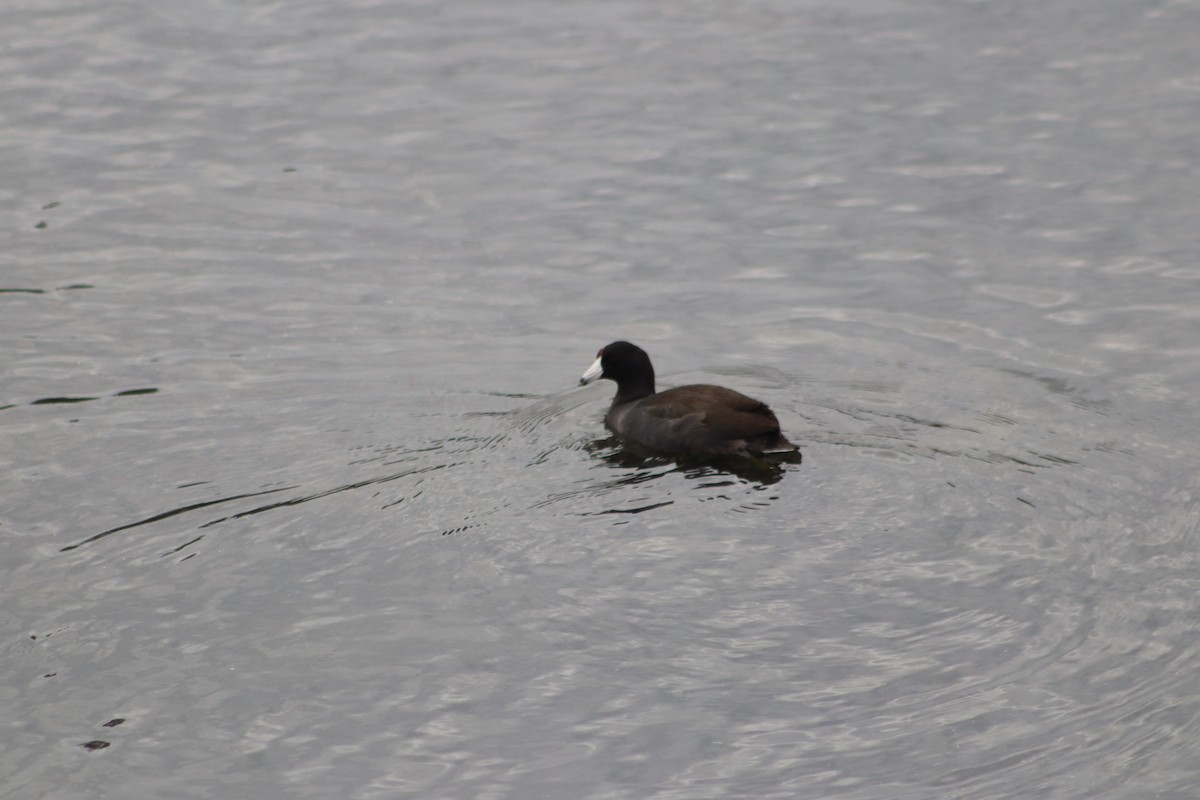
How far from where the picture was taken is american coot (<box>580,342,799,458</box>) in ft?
29.8

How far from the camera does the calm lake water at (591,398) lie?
6.62m

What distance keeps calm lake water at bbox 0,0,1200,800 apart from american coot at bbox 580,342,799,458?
182mm

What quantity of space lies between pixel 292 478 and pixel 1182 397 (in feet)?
18.1

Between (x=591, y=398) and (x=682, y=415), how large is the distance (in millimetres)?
1462

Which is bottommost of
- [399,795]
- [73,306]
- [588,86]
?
[399,795]

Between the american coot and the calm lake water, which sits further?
the american coot

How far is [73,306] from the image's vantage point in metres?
11.8

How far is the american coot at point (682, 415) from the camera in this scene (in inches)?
358

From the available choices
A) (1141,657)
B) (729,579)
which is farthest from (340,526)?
(1141,657)

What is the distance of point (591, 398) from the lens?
10742 mm

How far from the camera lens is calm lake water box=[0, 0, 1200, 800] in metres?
6.62

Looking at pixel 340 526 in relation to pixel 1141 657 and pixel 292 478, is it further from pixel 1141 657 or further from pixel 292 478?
pixel 1141 657

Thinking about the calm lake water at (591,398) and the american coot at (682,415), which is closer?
the calm lake water at (591,398)

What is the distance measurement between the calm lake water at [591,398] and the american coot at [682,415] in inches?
7.2
